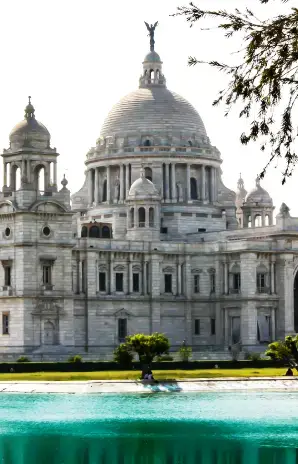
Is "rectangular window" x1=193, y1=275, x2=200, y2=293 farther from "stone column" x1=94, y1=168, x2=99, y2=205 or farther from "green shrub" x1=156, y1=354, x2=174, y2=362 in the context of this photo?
"green shrub" x1=156, y1=354, x2=174, y2=362

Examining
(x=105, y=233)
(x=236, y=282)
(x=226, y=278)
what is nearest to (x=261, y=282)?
(x=236, y=282)

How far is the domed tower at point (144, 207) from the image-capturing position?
13362 centimetres

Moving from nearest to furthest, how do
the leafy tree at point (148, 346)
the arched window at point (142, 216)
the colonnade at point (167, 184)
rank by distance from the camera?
the leafy tree at point (148, 346) < the arched window at point (142, 216) < the colonnade at point (167, 184)

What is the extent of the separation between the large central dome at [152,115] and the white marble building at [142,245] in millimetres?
101

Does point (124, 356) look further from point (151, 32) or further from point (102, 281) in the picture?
point (151, 32)

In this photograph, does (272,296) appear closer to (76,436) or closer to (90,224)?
(90,224)

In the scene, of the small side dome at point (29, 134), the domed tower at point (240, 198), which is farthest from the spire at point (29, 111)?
the domed tower at point (240, 198)

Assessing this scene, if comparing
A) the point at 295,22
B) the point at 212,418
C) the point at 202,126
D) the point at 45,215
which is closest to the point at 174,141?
the point at 202,126

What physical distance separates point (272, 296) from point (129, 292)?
42.5 feet

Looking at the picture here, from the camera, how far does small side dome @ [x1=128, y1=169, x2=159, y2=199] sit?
134 metres

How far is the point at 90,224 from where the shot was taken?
137625 millimetres

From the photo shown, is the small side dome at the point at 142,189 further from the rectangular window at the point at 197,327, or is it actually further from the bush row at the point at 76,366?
the bush row at the point at 76,366

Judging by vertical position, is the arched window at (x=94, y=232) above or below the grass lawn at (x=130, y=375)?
above

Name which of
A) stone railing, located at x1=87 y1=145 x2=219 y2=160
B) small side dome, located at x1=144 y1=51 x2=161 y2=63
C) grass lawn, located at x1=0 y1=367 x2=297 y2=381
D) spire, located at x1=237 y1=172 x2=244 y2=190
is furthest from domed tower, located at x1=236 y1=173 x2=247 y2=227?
grass lawn, located at x1=0 y1=367 x2=297 y2=381
